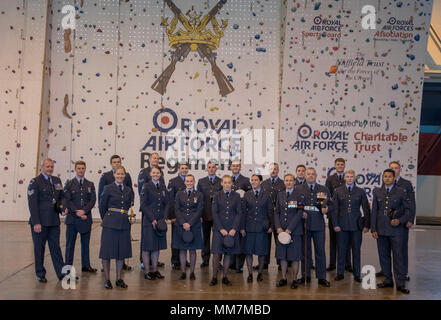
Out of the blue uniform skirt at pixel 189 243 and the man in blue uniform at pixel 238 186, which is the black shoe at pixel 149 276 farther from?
the man in blue uniform at pixel 238 186

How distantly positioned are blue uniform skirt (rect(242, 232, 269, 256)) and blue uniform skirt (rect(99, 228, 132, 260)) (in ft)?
4.89

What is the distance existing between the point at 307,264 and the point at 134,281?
7.13ft

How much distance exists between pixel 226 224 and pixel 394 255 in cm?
205

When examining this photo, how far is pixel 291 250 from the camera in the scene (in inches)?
235

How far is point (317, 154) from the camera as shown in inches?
453

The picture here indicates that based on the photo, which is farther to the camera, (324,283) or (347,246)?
(347,246)

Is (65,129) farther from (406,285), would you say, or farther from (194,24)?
(406,285)

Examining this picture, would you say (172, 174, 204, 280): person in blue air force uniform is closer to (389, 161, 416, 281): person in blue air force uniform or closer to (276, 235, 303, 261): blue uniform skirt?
(276, 235, 303, 261): blue uniform skirt

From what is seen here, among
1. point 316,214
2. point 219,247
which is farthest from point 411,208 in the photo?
point 219,247

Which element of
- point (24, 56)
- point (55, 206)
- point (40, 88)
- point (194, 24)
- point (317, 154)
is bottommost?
point (55, 206)

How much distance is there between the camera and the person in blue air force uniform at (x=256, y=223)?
6.30m

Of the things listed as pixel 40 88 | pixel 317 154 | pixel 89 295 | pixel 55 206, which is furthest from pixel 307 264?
pixel 40 88

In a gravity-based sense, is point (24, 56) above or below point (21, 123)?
above

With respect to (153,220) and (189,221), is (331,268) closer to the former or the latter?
(189,221)
